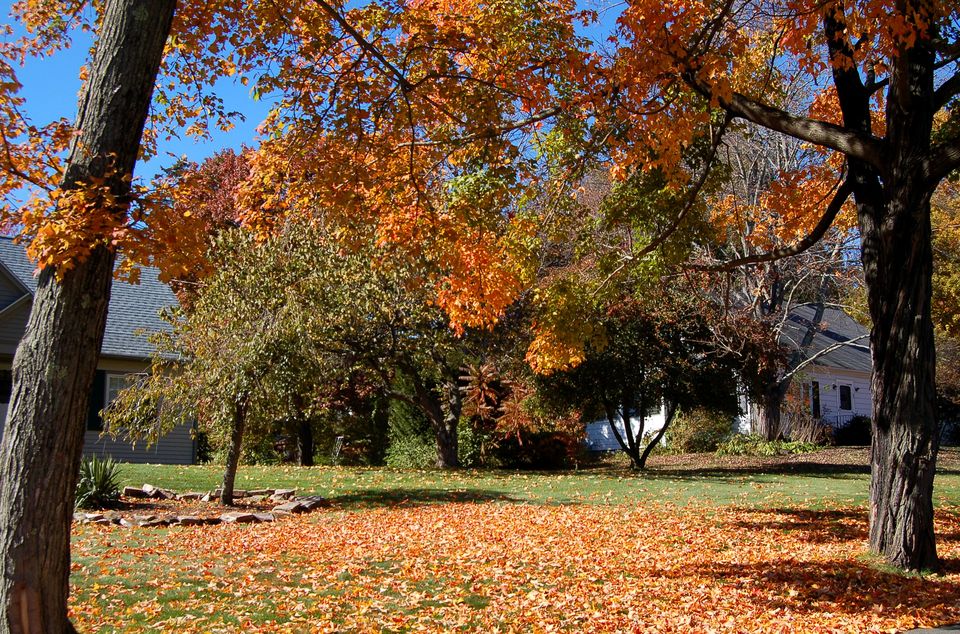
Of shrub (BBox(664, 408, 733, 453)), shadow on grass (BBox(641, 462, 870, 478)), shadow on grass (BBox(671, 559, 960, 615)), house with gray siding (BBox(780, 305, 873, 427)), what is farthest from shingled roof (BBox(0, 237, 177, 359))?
house with gray siding (BBox(780, 305, 873, 427))

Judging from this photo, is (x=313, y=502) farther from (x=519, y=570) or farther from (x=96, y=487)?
(x=519, y=570)

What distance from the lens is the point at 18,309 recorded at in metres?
21.0

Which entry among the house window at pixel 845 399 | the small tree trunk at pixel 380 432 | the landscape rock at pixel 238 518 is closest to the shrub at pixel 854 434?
the house window at pixel 845 399

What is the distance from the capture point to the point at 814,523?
1151 cm

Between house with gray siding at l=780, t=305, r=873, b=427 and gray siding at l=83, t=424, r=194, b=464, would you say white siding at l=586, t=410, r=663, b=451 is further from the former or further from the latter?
gray siding at l=83, t=424, r=194, b=464

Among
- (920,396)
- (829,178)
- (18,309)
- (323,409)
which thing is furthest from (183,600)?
(18,309)

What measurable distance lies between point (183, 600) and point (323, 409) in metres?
13.1

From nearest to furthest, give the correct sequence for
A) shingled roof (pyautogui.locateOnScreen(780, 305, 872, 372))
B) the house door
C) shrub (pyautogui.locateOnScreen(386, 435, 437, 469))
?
shrub (pyautogui.locateOnScreen(386, 435, 437, 469)) < shingled roof (pyautogui.locateOnScreen(780, 305, 872, 372)) < the house door

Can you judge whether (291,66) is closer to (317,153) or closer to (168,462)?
(317,153)

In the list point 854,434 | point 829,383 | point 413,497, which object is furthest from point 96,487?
point 829,383

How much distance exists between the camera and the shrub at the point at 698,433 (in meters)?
26.7

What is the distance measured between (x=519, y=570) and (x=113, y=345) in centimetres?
1756

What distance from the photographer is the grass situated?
20.7 feet

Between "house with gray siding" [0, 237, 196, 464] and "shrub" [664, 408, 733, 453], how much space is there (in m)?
15.5
